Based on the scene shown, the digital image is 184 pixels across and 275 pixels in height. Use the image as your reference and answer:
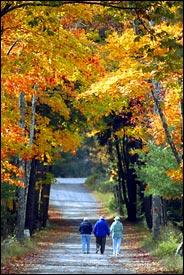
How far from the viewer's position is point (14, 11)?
71.1 feet

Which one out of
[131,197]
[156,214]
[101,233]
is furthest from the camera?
[131,197]

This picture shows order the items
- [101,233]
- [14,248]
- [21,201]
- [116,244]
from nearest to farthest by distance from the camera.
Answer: [14,248] → [116,244] → [101,233] → [21,201]

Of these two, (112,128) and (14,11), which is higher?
(14,11)

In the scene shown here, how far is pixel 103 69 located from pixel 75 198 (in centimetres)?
5782

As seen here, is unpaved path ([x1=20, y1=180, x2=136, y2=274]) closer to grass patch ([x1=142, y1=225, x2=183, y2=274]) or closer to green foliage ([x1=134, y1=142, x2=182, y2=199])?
grass patch ([x1=142, y1=225, x2=183, y2=274])

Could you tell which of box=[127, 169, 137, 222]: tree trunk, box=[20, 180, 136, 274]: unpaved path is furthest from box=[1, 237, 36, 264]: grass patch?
box=[127, 169, 137, 222]: tree trunk

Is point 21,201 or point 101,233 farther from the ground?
point 21,201

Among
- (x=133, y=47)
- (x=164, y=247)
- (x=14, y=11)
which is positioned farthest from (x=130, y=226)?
(x=14, y=11)

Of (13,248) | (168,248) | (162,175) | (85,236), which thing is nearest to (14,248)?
(13,248)

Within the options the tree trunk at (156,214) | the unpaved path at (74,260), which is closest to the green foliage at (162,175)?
the unpaved path at (74,260)

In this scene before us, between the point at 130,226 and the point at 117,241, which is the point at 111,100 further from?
the point at 130,226

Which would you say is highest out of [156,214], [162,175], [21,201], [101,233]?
[162,175]

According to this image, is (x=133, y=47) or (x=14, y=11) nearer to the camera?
(x=14, y=11)

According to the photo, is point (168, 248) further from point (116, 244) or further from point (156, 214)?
point (156, 214)
